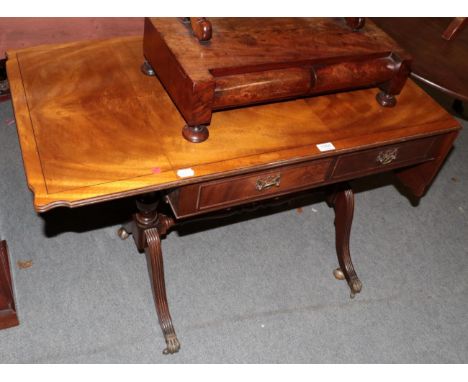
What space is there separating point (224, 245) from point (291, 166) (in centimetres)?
90

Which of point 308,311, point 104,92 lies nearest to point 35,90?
point 104,92

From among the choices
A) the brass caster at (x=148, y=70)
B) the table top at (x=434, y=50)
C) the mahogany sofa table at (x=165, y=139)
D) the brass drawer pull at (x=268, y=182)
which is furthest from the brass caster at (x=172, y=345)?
the table top at (x=434, y=50)

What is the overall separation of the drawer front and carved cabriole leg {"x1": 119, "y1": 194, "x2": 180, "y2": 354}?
2.25 feet

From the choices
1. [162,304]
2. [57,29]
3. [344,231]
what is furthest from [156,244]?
[57,29]

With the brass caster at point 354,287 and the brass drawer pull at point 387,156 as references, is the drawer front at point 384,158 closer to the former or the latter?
the brass drawer pull at point 387,156

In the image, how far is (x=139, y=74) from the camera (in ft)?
5.61

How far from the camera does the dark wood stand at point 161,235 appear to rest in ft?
6.03

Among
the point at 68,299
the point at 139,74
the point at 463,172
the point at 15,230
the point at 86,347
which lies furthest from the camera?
the point at 463,172

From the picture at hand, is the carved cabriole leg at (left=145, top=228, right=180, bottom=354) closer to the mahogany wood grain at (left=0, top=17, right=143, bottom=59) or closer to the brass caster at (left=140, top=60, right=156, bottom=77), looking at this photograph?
the brass caster at (left=140, top=60, right=156, bottom=77)

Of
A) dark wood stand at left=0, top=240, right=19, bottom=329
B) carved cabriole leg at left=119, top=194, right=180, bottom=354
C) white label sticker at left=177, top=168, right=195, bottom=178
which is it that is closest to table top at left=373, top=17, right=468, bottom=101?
white label sticker at left=177, top=168, right=195, bottom=178

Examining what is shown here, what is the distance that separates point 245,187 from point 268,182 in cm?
8

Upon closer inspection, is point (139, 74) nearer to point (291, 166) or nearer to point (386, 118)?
point (291, 166)

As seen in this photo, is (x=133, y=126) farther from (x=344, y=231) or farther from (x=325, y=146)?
(x=344, y=231)

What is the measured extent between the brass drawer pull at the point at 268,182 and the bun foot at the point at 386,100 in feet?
1.67
